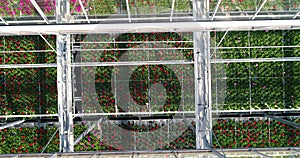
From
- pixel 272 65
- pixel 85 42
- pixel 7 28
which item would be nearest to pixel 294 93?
pixel 272 65

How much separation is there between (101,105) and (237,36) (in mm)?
4019

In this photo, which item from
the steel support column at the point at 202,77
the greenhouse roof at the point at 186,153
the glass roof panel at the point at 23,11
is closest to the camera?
the greenhouse roof at the point at 186,153

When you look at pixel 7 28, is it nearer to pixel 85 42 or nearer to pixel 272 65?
pixel 85 42

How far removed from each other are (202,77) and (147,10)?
1.87 metres

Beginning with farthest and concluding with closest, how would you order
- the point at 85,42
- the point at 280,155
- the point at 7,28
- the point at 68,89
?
1. the point at 85,42
2. the point at 68,89
3. the point at 280,155
4. the point at 7,28

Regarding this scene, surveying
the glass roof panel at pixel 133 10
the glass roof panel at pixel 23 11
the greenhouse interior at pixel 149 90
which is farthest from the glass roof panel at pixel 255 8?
the glass roof panel at pixel 23 11

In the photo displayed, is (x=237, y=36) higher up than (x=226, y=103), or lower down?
higher up

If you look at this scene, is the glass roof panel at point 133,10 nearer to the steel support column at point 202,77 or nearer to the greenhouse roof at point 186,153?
the steel support column at point 202,77

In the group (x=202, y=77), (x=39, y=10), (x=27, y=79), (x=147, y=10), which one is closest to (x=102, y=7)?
(x=147, y=10)

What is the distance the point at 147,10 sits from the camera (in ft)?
20.3

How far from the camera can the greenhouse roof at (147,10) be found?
5.94 m

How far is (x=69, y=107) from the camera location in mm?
6266

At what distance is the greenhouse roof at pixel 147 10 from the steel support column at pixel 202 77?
0.51 ft

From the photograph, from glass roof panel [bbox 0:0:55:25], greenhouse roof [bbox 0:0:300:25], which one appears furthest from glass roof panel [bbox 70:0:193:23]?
glass roof panel [bbox 0:0:55:25]
